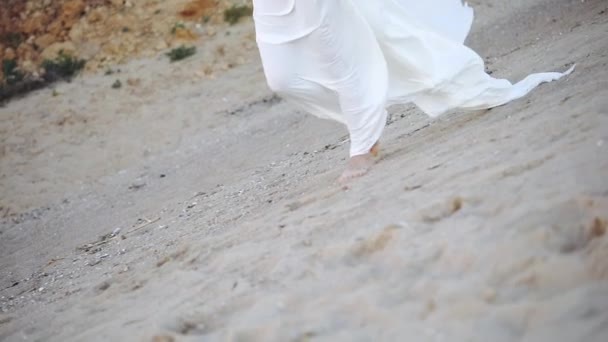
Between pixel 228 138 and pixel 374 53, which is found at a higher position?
pixel 374 53

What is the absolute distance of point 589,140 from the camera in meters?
3.27

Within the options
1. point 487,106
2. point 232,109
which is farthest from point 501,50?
point 487,106

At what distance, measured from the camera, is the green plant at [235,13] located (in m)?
11.9

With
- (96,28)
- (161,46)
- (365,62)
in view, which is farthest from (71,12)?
(365,62)

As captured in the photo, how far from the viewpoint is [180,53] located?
11.3 metres

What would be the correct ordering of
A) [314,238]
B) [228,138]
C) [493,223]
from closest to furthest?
[493,223]
[314,238]
[228,138]

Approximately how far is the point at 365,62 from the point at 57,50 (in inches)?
308

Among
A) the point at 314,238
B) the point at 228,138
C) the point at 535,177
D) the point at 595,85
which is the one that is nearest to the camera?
the point at 535,177

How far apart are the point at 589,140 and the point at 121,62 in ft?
28.6

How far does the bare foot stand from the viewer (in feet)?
14.3

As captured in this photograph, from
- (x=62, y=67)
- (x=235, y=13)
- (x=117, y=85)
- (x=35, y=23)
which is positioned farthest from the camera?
(x=235, y=13)

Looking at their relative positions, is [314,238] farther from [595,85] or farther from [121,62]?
[121,62]

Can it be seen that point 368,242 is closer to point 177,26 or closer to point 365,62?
point 365,62

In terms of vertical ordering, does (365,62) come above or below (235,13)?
above
